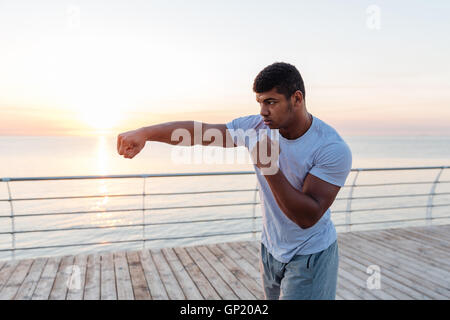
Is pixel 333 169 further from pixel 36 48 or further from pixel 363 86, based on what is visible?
pixel 363 86

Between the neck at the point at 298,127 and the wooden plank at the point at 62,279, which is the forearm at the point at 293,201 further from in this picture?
the wooden plank at the point at 62,279

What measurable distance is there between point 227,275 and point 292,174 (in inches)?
92.6

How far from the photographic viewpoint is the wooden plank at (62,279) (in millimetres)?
2885

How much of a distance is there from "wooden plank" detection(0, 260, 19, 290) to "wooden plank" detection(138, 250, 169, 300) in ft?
4.09

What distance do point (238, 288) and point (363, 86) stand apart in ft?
51.7

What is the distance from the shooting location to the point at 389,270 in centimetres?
354

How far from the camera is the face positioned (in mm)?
1178

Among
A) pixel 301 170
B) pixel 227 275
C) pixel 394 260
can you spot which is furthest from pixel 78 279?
pixel 394 260

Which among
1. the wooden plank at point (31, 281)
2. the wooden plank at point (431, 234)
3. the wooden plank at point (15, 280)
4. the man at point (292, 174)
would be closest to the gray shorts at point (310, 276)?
the man at point (292, 174)

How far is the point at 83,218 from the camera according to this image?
12242 millimetres

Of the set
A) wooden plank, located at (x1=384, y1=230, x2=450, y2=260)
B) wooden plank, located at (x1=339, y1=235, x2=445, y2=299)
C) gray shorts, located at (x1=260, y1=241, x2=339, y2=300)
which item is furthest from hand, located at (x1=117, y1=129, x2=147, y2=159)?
wooden plank, located at (x1=384, y1=230, x2=450, y2=260)

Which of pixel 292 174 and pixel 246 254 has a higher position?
pixel 292 174

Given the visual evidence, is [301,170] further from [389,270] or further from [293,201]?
[389,270]
